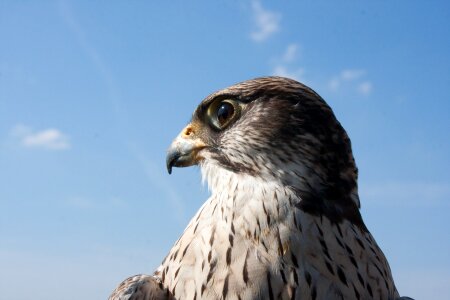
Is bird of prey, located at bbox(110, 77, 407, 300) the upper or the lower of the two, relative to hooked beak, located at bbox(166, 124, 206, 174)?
lower

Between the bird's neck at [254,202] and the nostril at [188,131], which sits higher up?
the nostril at [188,131]

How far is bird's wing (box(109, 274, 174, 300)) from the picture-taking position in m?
3.44

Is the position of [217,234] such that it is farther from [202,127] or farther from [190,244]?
[202,127]

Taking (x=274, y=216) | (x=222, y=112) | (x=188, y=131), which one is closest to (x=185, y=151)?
(x=188, y=131)

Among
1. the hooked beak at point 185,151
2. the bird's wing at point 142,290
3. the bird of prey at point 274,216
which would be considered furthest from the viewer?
Answer: the hooked beak at point 185,151

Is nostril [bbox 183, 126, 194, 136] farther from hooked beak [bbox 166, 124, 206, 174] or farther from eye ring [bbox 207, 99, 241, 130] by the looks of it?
eye ring [bbox 207, 99, 241, 130]

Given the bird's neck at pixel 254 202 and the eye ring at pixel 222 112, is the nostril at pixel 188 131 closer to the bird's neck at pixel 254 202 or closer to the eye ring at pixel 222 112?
the eye ring at pixel 222 112

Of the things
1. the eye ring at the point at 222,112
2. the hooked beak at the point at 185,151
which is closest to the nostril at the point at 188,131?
the hooked beak at the point at 185,151

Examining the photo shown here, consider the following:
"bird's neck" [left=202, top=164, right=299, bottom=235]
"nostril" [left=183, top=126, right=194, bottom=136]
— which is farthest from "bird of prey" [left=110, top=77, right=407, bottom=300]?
"nostril" [left=183, top=126, right=194, bottom=136]

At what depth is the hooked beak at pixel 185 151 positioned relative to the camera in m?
3.99

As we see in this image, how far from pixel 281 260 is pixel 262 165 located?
625mm

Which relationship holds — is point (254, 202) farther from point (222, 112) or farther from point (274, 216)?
point (222, 112)

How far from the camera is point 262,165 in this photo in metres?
3.52

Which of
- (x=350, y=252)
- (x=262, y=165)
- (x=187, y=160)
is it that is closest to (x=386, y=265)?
(x=350, y=252)
